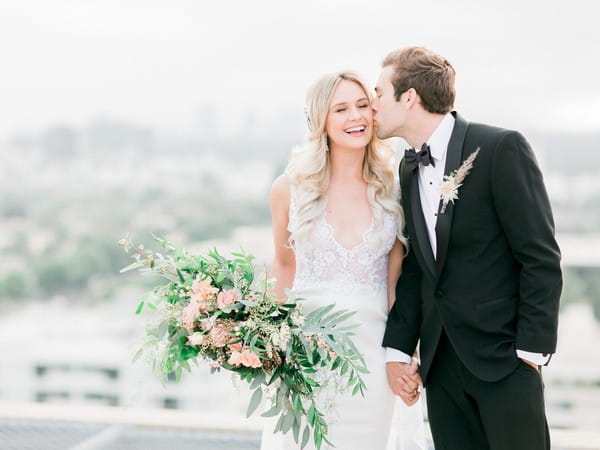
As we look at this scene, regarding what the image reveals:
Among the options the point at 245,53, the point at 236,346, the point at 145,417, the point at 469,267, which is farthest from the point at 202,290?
the point at 245,53

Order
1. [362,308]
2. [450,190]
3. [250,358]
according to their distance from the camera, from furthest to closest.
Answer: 1. [362,308]
2. [450,190]
3. [250,358]

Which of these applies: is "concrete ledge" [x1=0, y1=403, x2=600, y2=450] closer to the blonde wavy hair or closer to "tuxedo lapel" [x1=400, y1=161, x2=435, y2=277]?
the blonde wavy hair

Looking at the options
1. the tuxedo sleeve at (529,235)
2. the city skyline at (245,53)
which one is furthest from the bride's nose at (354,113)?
the city skyline at (245,53)

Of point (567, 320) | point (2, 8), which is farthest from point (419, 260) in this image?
point (2, 8)

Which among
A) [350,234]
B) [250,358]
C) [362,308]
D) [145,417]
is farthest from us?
[145,417]

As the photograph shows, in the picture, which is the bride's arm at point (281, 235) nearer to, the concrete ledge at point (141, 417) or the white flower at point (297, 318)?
the white flower at point (297, 318)

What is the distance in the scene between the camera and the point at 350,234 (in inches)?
109

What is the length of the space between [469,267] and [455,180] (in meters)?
0.29

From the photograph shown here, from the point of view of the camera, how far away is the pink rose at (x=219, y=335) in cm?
210

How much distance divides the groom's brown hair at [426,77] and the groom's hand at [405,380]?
0.93m

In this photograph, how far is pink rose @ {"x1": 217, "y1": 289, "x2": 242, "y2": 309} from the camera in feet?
6.92

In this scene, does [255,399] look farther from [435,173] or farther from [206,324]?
[435,173]

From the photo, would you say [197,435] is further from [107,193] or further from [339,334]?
[107,193]

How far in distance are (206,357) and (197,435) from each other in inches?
65.5
